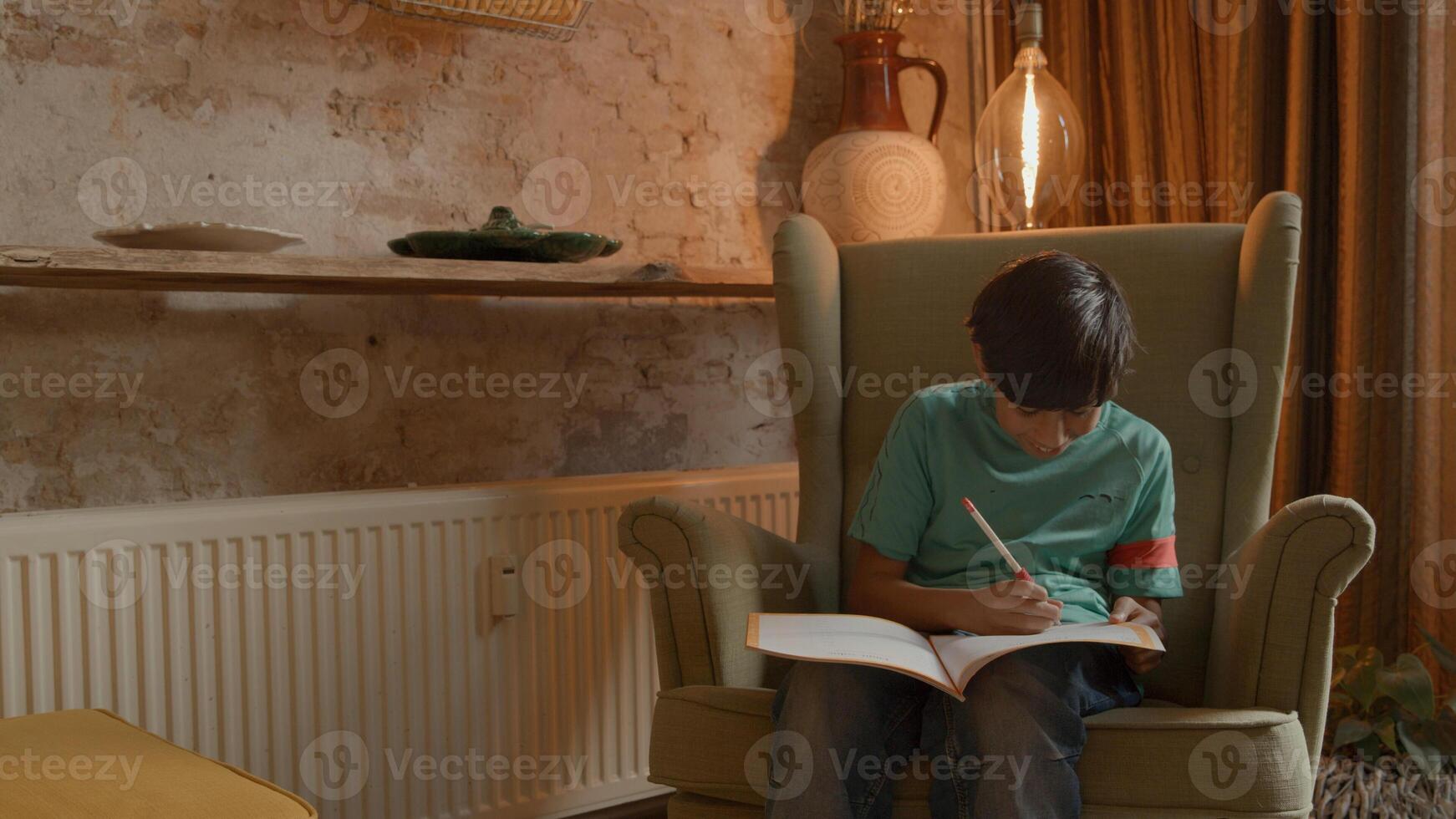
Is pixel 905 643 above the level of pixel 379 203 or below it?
below

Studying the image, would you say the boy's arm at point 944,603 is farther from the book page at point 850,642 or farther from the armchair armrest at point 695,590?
the armchair armrest at point 695,590

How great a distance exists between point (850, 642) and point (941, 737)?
159 millimetres

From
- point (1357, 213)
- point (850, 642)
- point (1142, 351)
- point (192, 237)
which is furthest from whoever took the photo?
point (1357, 213)

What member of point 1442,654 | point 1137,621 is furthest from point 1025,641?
point 1442,654

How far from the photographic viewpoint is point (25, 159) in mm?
1686

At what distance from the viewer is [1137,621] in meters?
1.35

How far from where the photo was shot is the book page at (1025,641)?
45.7 inches

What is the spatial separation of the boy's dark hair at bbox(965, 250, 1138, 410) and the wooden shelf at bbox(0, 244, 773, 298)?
70cm

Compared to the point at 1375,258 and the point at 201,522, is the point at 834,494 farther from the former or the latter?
the point at 1375,258

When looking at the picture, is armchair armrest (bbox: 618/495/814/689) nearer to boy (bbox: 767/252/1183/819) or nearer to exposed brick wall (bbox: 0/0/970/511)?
boy (bbox: 767/252/1183/819)

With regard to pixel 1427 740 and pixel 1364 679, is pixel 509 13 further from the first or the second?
pixel 1427 740

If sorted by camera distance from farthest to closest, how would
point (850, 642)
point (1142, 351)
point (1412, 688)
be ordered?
point (1412, 688), point (1142, 351), point (850, 642)

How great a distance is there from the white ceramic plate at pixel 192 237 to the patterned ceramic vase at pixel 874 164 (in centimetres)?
105

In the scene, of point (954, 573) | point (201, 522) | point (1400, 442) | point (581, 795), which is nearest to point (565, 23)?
point (201, 522)
